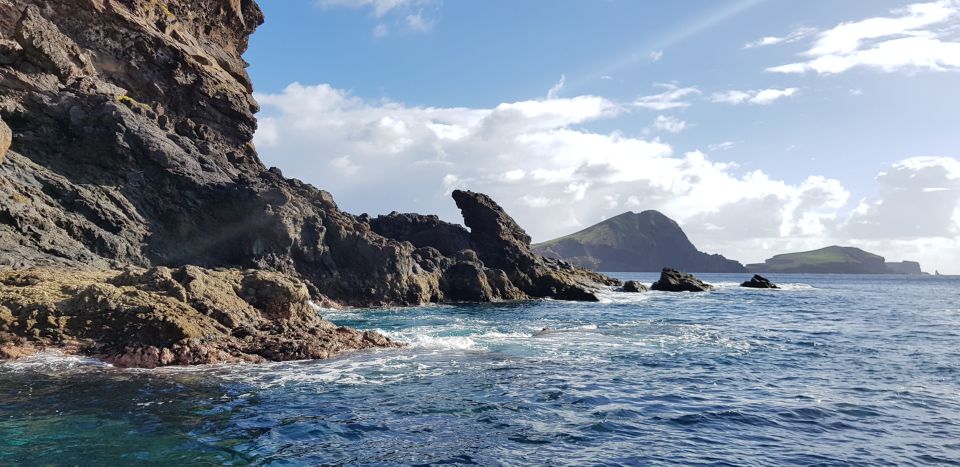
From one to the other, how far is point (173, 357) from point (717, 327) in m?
33.9

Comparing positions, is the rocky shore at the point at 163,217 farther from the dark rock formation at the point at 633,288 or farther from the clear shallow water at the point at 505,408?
the dark rock formation at the point at 633,288

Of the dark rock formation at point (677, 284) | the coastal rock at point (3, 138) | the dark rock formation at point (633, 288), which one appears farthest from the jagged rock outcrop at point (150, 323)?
the dark rock formation at point (677, 284)

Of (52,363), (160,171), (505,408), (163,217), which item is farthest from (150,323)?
(160,171)

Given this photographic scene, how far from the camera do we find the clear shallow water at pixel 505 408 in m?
12.7

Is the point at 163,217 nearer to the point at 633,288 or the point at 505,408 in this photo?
the point at 505,408

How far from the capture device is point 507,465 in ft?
39.8

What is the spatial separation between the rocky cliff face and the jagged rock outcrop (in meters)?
9.70

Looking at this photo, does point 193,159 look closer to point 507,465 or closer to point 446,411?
point 446,411

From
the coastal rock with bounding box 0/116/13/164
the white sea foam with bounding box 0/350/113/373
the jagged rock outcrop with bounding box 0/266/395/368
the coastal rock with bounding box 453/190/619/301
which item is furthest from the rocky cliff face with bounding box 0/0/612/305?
the white sea foam with bounding box 0/350/113/373

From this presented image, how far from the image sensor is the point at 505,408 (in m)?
16.8

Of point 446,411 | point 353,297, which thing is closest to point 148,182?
point 353,297

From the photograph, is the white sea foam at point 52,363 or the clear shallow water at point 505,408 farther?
the white sea foam at point 52,363

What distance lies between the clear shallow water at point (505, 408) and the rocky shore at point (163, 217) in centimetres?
299

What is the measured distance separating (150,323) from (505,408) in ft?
46.0
